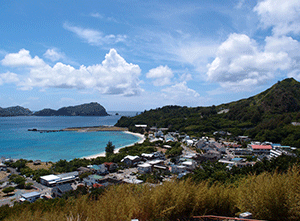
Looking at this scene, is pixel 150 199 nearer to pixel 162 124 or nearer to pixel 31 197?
A: pixel 31 197

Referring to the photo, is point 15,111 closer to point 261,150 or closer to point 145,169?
point 145,169

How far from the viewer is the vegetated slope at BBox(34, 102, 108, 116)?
468 ft

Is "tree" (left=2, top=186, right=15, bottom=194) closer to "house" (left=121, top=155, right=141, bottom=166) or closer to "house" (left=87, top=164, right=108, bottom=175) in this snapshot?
"house" (left=87, top=164, right=108, bottom=175)

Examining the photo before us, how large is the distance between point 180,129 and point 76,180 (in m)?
34.4

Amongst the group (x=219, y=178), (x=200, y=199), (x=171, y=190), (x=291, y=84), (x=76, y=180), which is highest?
(x=291, y=84)

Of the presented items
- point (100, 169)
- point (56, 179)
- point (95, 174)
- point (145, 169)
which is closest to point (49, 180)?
point (56, 179)

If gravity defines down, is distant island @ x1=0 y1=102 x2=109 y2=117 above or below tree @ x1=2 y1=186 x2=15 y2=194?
above

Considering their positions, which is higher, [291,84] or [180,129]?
[291,84]

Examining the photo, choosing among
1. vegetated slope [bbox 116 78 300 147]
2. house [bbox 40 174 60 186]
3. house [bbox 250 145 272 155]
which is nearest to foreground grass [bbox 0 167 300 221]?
house [bbox 40 174 60 186]

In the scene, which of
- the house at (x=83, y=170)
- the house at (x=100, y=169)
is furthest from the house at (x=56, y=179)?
the house at (x=100, y=169)

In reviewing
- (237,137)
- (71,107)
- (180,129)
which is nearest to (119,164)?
(237,137)

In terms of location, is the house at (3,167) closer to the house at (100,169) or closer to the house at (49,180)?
the house at (49,180)

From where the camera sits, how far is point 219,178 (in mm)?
9680

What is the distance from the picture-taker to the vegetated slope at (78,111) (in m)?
143
